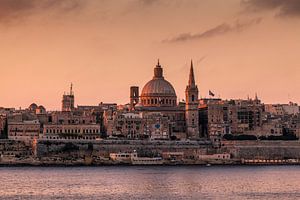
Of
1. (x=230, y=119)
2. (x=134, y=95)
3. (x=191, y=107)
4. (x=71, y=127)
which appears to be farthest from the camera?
(x=134, y=95)

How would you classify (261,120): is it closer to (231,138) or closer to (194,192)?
(231,138)

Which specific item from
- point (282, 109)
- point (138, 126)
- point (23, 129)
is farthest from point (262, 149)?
point (282, 109)

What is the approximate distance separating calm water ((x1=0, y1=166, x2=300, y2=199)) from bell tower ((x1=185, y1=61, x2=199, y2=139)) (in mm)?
15404

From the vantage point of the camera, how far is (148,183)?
2185 inches

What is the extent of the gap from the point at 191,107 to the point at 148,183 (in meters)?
33.6

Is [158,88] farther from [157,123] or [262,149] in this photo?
[262,149]

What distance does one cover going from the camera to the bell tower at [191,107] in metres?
87.8

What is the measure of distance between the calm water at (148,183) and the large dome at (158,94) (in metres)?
21.9

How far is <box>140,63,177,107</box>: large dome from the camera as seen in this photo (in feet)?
309

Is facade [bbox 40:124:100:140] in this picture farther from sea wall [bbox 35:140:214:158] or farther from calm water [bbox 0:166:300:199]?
calm water [bbox 0:166:300:199]

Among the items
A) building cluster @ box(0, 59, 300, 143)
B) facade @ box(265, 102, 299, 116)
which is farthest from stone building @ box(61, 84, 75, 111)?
facade @ box(265, 102, 299, 116)

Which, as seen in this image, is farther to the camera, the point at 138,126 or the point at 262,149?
the point at 138,126

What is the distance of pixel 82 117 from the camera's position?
87000mm

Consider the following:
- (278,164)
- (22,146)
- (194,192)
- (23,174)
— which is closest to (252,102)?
(278,164)
